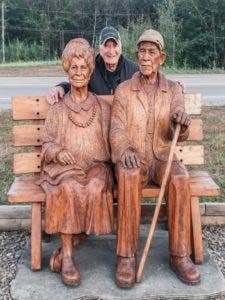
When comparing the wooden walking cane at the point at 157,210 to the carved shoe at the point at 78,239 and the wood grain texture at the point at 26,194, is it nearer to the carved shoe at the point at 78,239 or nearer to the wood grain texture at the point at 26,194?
the carved shoe at the point at 78,239

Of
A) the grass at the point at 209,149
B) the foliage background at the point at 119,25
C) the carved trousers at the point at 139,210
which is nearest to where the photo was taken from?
the carved trousers at the point at 139,210

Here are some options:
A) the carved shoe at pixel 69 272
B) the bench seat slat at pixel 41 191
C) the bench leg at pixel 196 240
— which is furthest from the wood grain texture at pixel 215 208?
the carved shoe at pixel 69 272

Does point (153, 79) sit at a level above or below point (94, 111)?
above

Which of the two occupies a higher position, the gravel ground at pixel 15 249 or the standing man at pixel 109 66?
the standing man at pixel 109 66

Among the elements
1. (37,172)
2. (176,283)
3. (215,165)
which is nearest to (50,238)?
(37,172)

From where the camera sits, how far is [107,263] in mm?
4141

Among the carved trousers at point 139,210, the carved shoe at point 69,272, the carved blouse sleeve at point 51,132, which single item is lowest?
the carved shoe at point 69,272

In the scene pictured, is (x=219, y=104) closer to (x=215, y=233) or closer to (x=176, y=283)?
(x=215, y=233)

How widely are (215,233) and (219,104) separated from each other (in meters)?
6.21

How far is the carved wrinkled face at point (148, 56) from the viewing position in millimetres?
Result: 3928

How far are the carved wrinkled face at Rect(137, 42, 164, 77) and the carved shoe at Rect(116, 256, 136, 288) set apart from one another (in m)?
1.39

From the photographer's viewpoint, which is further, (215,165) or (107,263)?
(215,165)

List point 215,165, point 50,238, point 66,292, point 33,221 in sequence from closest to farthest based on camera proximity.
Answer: point 66,292
point 33,221
point 50,238
point 215,165

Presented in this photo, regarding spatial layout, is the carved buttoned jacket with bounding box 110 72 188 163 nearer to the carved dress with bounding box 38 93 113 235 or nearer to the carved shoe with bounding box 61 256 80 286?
the carved dress with bounding box 38 93 113 235
